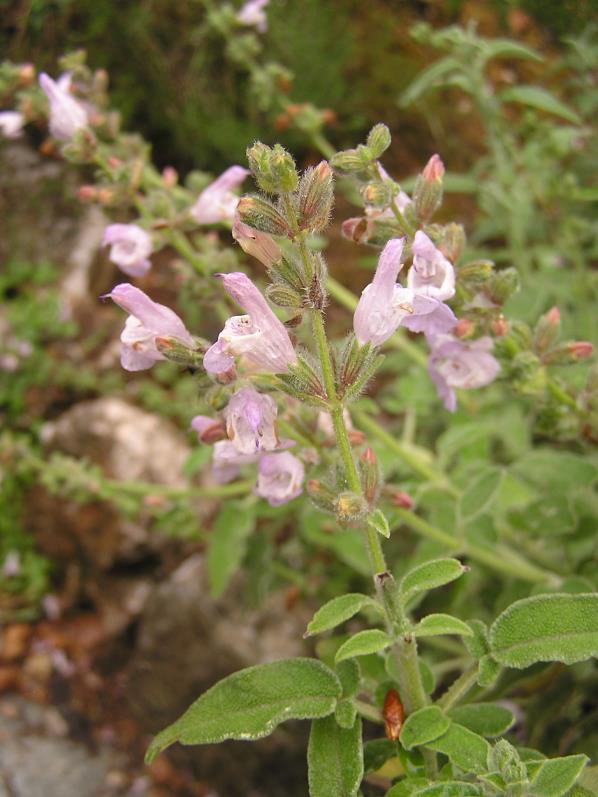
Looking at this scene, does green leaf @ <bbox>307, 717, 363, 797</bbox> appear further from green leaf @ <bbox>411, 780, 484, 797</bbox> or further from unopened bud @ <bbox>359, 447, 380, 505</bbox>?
unopened bud @ <bbox>359, 447, 380, 505</bbox>

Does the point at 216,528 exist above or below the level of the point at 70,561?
above

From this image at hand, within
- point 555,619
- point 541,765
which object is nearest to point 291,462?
point 555,619

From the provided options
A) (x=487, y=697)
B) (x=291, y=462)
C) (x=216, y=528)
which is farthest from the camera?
(x=216, y=528)

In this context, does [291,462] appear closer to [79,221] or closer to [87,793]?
[87,793]

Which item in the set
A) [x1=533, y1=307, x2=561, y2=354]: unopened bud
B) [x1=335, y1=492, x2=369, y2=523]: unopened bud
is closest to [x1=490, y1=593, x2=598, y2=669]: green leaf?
[x1=335, y1=492, x2=369, y2=523]: unopened bud

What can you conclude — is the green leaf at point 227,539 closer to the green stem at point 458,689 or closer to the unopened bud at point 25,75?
the green stem at point 458,689

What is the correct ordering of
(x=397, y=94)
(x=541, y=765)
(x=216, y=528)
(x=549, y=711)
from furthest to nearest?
(x=397, y=94)
(x=216, y=528)
(x=549, y=711)
(x=541, y=765)

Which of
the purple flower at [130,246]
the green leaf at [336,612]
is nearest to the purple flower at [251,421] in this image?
the green leaf at [336,612]
